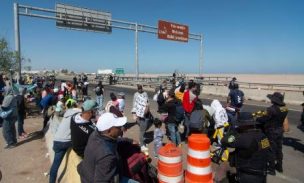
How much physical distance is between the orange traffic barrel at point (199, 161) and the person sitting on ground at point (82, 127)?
6.44ft

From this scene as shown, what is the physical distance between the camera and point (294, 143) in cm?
996

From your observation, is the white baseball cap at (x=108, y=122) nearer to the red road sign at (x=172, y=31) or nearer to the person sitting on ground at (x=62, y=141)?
the person sitting on ground at (x=62, y=141)

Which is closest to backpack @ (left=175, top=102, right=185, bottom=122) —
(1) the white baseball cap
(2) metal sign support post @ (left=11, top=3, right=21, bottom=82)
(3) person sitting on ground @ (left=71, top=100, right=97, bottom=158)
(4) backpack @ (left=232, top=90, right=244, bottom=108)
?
(4) backpack @ (left=232, top=90, right=244, bottom=108)

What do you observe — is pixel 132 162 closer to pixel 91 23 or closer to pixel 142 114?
pixel 142 114

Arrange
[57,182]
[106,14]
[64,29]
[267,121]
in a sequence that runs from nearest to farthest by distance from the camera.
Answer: [57,182] < [267,121] < [64,29] < [106,14]

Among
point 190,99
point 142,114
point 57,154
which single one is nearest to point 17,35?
point 142,114

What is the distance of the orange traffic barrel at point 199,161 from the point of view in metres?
5.41

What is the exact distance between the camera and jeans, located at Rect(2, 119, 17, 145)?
9.38 m

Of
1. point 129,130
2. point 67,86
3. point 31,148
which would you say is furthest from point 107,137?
point 67,86

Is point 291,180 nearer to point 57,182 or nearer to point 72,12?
point 57,182

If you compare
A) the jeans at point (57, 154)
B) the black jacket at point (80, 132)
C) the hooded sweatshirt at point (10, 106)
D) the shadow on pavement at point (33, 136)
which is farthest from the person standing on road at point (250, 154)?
the shadow on pavement at point (33, 136)

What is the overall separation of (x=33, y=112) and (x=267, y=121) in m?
14.3

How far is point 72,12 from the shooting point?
25.9m

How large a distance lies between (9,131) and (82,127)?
5718mm
